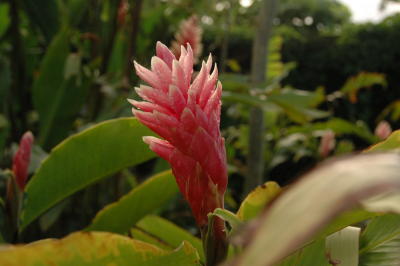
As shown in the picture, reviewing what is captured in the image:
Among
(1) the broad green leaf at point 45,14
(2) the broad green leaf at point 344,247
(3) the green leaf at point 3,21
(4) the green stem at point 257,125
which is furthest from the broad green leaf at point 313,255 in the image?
(3) the green leaf at point 3,21

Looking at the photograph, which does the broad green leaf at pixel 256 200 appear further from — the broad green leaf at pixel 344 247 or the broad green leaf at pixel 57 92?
the broad green leaf at pixel 57 92

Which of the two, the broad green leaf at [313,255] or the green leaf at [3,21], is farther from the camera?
the green leaf at [3,21]

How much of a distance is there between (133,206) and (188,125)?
459mm

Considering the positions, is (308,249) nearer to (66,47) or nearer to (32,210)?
(32,210)

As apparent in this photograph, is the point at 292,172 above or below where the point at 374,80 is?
below

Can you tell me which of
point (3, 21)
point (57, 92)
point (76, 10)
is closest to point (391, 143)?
point (57, 92)

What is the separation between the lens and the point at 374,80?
3.12 metres

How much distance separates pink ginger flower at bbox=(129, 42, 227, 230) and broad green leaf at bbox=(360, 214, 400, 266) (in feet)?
0.65

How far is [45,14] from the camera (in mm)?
1948

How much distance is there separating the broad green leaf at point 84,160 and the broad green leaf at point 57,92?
82 centimetres

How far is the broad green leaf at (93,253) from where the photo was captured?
1.27 ft

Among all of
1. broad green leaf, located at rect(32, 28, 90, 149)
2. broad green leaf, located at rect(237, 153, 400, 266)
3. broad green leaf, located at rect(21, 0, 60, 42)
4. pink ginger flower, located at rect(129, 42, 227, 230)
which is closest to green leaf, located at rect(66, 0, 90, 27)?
broad green leaf, located at rect(21, 0, 60, 42)

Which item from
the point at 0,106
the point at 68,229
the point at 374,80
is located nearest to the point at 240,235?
the point at 68,229

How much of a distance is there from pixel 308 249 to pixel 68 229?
1241 millimetres
